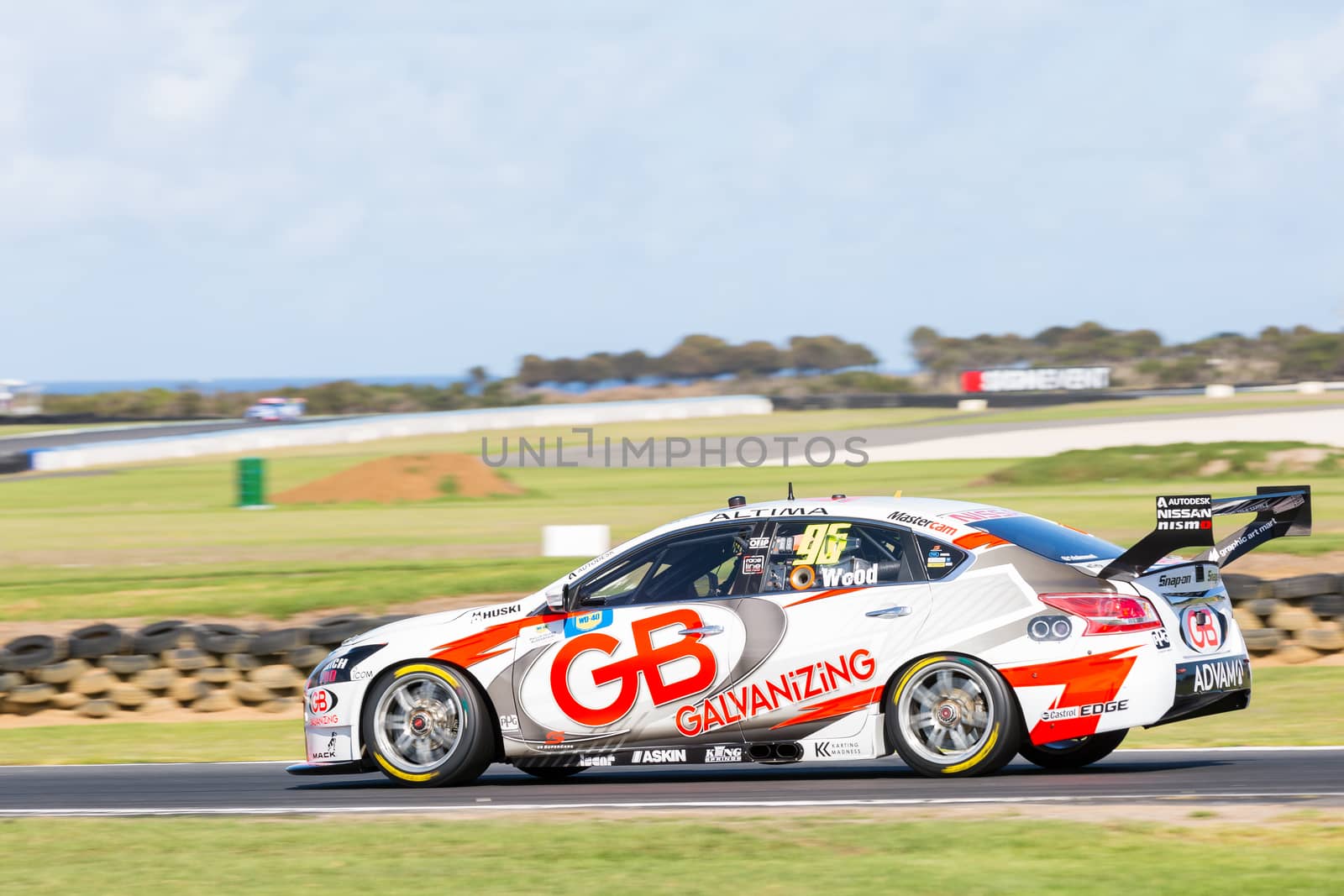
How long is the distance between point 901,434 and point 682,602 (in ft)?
157

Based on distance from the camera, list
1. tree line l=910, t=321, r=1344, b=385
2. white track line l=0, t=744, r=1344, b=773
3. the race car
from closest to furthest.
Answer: the race car, white track line l=0, t=744, r=1344, b=773, tree line l=910, t=321, r=1344, b=385

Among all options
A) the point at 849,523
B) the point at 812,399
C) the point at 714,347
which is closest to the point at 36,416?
the point at 812,399

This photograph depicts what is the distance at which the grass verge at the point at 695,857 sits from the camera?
20.4ft

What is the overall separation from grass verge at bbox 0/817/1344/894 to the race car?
94 cm

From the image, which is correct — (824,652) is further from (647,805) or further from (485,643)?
(485,643)

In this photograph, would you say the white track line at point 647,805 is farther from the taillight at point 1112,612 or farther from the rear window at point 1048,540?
the rear window at point 1048,540

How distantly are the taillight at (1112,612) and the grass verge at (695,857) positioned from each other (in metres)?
1.22

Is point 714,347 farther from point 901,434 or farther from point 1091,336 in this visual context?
point 901,434

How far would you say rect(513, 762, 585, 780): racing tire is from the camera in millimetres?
8969

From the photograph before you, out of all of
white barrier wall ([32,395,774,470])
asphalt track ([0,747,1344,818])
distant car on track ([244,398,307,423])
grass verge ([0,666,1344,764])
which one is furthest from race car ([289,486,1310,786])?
distant car on track ([244,398,307,423])

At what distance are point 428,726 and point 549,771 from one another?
0.79 metres

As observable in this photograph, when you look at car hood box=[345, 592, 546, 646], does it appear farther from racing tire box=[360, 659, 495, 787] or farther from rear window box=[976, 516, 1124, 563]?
rear window box=[976, 516, 1124, 563]

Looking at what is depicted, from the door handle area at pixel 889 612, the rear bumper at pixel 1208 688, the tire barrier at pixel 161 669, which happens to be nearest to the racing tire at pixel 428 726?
the door handle area at pixel 889 612

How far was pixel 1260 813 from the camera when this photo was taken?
24.1 feet
